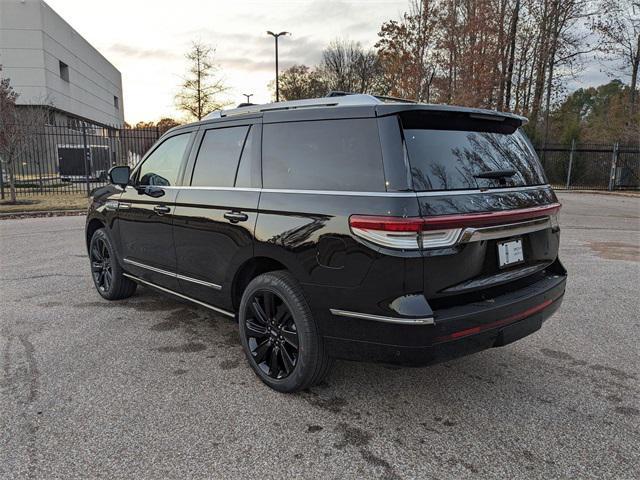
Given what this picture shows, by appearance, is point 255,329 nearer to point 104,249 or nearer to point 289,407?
point 289,407

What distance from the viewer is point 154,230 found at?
4.24 metres

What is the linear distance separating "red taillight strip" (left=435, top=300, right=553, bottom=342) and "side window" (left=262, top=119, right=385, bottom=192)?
2.82 ft

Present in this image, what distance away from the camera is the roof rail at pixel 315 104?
111 inches

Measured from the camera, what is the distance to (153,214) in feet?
13.9

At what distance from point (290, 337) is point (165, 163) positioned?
2.21m

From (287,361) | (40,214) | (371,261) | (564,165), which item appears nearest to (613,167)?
(564,165)

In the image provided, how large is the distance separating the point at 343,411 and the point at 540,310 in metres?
1.40

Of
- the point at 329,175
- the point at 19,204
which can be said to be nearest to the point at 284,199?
the point at 329,175

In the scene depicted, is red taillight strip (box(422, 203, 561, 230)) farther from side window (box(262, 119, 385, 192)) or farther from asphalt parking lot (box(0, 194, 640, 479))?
asphalt parking lot (box(0, 194, 640, 479))

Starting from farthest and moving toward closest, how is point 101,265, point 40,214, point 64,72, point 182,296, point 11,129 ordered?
point 64,72, point 11,129, point 40,214, point 101,265, point 182,296

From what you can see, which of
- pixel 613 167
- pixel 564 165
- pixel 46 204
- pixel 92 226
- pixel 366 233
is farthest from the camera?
pixel 564 165

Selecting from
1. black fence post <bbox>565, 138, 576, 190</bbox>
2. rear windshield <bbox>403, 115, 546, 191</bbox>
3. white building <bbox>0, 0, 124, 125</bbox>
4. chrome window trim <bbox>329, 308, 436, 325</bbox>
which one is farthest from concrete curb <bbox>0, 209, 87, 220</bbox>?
white building <bbox>0, 0, 124, 125</bbox>

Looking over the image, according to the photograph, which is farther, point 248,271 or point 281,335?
point 248,271

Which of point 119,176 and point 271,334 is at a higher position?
point 119,176
